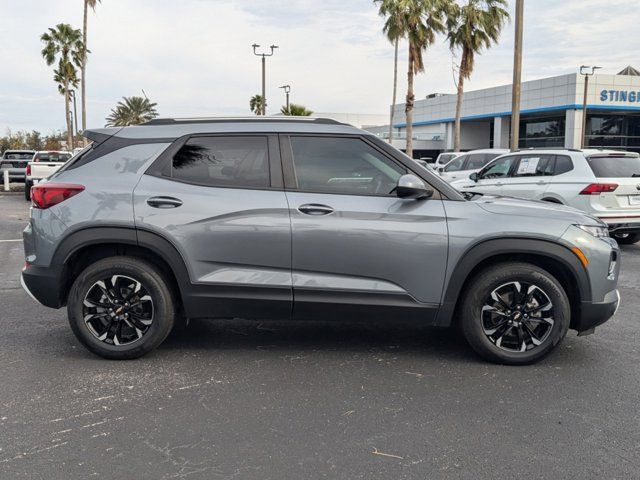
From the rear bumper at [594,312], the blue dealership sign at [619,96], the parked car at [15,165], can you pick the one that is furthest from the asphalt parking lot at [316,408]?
the blue dealership sign at [619,96]

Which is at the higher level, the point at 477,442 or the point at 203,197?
the point at 203,197

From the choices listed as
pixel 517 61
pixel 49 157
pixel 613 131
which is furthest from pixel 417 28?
pixel 613 131

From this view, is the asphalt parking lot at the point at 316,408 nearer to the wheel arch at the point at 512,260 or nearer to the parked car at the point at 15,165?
the wheel arch at the point at 512,260

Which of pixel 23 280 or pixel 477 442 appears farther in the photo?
pixel 23 280

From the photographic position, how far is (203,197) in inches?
180

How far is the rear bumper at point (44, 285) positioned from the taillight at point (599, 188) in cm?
827

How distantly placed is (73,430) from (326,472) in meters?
1.48

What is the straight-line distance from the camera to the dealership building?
46469mm

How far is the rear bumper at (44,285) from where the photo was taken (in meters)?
4.66

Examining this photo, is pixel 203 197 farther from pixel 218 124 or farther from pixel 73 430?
pixel 73 430

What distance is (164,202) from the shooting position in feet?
15.0

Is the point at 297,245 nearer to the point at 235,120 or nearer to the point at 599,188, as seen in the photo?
the point at 235,120

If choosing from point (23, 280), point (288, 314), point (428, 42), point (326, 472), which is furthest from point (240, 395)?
point (428, 42)

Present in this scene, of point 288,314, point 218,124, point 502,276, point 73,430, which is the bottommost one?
point 73,430
